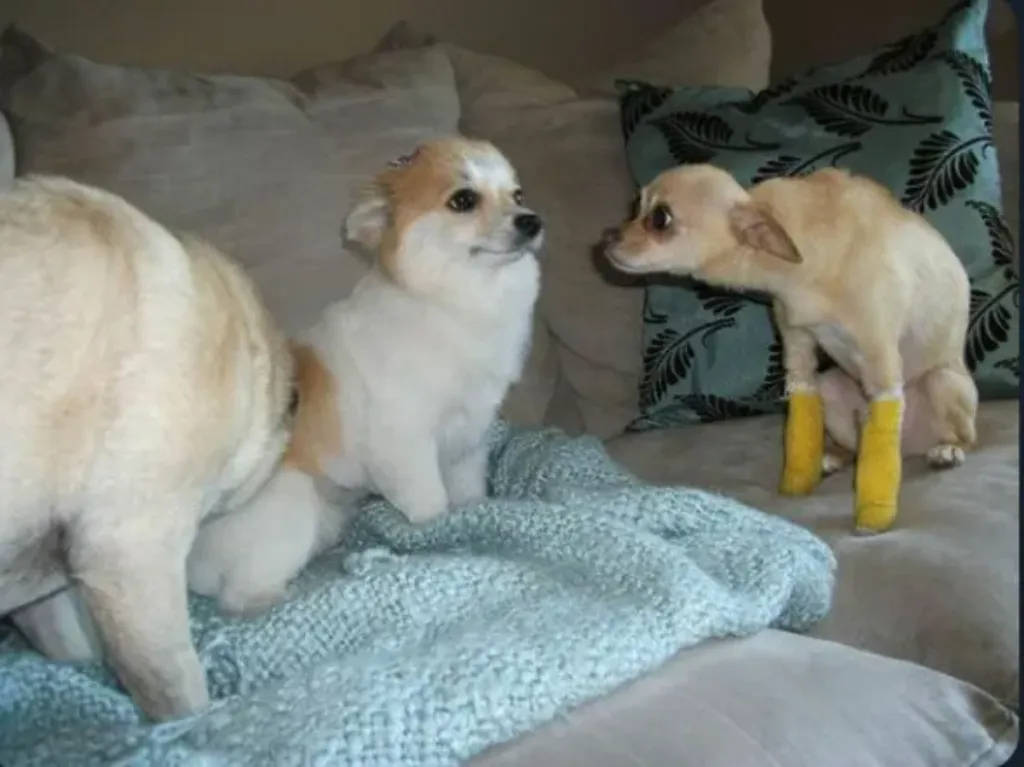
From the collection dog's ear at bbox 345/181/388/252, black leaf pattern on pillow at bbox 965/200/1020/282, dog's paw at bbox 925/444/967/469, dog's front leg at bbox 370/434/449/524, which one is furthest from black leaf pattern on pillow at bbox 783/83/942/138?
dog's front leg at bbox 370/434/449/524

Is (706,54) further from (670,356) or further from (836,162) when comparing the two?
(670,356)

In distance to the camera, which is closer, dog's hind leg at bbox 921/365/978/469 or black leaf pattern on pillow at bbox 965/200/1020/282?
dog's hind leg at bbox 921/365/978/469

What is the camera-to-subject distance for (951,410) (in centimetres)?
153

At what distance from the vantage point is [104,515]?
0.96 metres

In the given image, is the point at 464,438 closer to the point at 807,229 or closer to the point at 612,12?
the point at 807,229

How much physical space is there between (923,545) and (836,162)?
62cm

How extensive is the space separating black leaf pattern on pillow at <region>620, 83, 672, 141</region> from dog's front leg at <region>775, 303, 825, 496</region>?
1.30 ft

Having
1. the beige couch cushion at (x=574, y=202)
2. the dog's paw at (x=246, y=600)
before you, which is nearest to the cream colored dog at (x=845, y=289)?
the beige couch cushion at (x=574, y=202)

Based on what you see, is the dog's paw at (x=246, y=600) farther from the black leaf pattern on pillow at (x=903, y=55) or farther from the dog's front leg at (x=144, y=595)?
the black leaf pattern on pillow at (x=903, y=55)

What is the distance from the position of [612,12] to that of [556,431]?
116 centimetres

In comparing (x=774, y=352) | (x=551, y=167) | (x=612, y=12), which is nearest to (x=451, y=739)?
(x=774, y=352)

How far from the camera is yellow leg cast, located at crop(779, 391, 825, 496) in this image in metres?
1.54

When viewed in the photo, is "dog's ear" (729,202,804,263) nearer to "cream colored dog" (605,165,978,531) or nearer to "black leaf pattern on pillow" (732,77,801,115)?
"cream colored dog" (605,165,978,531)

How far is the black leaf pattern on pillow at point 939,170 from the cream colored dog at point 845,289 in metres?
0.12
